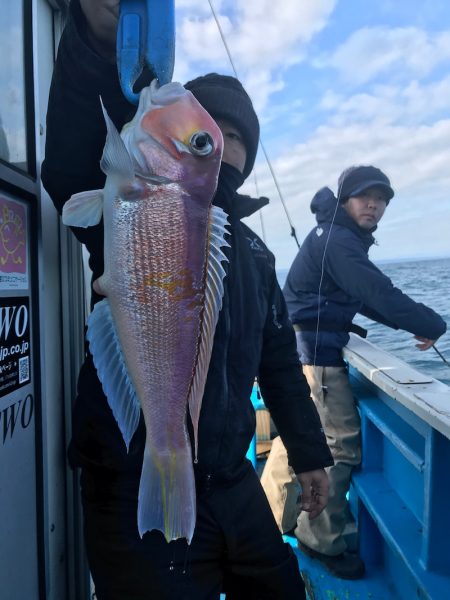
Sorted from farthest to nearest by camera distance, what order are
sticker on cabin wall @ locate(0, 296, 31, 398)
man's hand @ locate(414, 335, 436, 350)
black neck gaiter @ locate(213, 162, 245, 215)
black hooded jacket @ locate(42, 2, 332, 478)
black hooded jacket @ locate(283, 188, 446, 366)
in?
man's hand @ locate(414, 335, 436, 350) < black hooded jacket @ locate(283, 188, 446, 366) < black neck gaiter @ locate(213, 162, 245, 215) < sticker on cabin wall @ locate(0, 296, 31, 398) < black hooded jacket @ locate(42, 2, 332, 478)

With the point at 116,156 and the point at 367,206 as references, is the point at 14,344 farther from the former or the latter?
the point at 367,206

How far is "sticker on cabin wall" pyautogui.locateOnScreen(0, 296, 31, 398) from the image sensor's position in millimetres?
1233

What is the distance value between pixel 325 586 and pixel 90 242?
225 cm

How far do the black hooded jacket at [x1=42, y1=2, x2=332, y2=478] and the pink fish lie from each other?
14cm

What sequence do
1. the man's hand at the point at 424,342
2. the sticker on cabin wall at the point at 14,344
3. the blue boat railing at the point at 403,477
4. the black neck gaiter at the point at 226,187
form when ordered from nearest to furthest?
the sticker on cabin wall at the point at 14,344 < the black neck gaiter at the point at 226,187 < the blue boat railing at the point at 403,477 < the man's hand at the point at 424,342

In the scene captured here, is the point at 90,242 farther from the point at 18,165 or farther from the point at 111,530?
the point at 111,530

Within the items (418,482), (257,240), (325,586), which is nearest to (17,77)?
(257,240)

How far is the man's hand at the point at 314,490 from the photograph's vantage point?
5.94 ft

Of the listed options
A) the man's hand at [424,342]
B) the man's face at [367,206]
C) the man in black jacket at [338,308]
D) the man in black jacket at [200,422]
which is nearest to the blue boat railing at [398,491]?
the man in black jacket at [338,308]

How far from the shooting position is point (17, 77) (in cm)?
135

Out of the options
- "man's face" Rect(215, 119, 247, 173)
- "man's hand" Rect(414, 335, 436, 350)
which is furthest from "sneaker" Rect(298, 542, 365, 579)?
"man's face" Rect(215, 119, 247, 173)

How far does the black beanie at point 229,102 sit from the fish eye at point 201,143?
58 centimetres

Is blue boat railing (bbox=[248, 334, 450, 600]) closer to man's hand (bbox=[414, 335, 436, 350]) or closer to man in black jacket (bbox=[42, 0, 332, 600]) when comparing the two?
man's hand (bbox=[414, 335, 436, 350])

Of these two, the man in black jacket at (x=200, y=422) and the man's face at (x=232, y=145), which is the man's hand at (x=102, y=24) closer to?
the man in black jacket at (x=200, y=422)
